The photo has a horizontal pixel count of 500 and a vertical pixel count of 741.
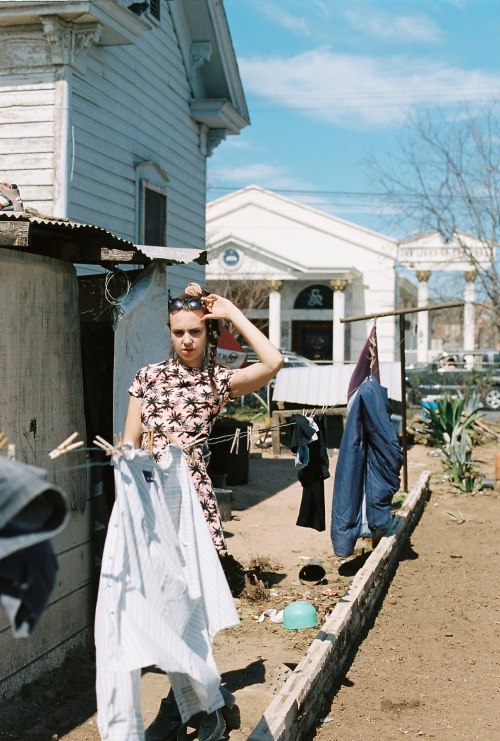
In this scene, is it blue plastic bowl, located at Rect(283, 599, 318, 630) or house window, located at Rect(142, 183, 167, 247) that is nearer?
blue plastic bowl, located at Rect(283, 599, 318, 630)

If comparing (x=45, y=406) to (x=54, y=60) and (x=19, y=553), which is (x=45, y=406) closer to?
(x=19, y=553)

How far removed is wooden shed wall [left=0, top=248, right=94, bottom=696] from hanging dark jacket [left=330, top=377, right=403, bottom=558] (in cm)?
283

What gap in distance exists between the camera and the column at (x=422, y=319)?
1287 inches

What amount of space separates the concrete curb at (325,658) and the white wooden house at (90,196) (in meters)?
1.40

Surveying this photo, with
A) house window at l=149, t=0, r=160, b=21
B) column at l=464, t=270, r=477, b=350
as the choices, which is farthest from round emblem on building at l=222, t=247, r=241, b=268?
house window at l=149, t=0, r=160, b=21

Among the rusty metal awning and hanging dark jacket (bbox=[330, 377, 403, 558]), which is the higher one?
the rusty metal awning

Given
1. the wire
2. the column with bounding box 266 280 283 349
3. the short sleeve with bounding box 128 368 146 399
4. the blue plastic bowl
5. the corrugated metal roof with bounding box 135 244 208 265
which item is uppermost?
the column with bounding box 266 280 283 349

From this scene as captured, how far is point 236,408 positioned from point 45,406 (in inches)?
593

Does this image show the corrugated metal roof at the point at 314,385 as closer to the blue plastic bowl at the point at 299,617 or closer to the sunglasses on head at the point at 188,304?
the blue plastic bowl at the point at 299,617

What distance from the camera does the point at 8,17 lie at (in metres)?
9.21

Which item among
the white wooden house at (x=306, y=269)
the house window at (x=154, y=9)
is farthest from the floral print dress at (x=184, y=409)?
the white wooden house at (x=306, y=269)

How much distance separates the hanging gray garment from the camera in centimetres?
229

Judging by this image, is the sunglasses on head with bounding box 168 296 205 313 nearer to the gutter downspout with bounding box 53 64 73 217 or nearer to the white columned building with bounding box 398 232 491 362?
the gutter downspout with bounding box 53 64 73 217

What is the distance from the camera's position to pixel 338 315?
106 feet
